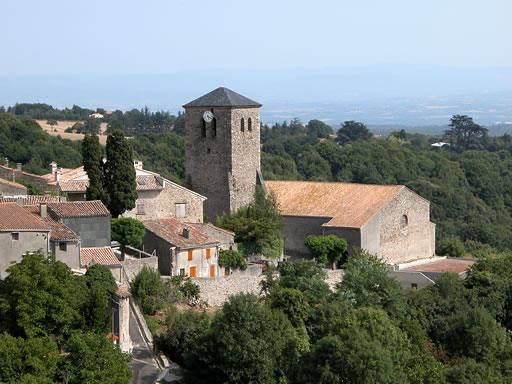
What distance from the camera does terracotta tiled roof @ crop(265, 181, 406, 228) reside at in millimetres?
39062

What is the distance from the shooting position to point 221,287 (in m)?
33.1

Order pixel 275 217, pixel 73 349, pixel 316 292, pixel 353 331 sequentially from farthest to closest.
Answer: pixel 275 217
pixel 316 292
pixel 353 331
pixel 73 349

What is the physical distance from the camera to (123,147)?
36.6 m

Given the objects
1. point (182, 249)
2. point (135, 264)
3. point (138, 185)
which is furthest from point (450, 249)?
point (135, 264)

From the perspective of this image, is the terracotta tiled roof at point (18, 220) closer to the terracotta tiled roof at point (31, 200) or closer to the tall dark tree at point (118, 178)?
the terracotta tiled roof at point (31, 200)

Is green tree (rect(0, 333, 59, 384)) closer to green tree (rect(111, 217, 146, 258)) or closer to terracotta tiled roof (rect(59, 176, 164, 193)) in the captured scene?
green tree (rect(111, 217, 146, 258))

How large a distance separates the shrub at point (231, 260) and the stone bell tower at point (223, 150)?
4.99 meters

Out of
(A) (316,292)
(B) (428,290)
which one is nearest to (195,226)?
(A) (316,292)

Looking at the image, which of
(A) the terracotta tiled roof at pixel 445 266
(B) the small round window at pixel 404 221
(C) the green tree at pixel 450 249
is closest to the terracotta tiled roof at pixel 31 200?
(A) the terracotta tiled roof at pixel 445 266

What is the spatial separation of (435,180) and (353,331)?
56.0m

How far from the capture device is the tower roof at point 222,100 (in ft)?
133

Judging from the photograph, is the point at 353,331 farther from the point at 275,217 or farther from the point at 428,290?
the point at 275,217

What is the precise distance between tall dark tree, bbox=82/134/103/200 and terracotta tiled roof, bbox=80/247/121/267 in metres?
4.12

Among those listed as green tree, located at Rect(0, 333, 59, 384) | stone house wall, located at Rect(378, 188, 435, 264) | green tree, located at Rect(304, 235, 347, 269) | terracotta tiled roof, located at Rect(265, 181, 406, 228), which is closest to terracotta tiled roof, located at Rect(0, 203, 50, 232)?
green tree, located at Rect(0, 333, 59, 384)
